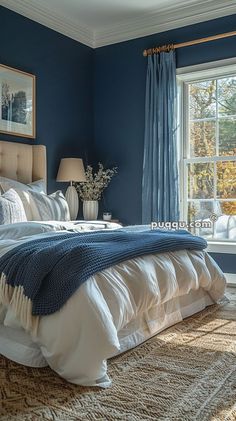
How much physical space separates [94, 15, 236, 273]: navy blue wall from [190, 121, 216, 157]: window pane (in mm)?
622

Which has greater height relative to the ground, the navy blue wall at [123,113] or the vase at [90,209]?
the navy blue wall at [123,113]

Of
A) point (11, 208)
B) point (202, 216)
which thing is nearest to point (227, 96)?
point (202, 216)

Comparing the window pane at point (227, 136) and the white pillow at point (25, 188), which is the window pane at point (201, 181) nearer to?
the window pane at point (227, 136)

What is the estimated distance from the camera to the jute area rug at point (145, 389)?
1.77 metres

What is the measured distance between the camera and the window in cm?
467

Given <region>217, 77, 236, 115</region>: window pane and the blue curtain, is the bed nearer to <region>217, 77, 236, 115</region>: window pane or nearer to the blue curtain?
the blue curtain

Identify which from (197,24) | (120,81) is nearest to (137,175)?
(120,81)

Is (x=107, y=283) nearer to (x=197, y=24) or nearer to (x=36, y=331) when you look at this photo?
(x=36, y=331)

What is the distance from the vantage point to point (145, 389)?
6.56ft

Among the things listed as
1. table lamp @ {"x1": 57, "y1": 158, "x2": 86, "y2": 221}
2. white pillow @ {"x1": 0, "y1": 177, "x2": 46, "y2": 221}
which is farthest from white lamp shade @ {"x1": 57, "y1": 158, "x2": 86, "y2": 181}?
white pillow @ {"x1": 0, "y1": 177, "x2": 46, "y2": 221}

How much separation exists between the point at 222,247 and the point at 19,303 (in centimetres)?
295

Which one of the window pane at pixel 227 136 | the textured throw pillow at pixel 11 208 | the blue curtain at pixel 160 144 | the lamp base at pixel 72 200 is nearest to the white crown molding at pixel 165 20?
the blue curtain at pixel 160 144

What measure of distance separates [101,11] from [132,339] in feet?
12.4

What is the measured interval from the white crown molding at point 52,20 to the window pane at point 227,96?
1.78 meters
